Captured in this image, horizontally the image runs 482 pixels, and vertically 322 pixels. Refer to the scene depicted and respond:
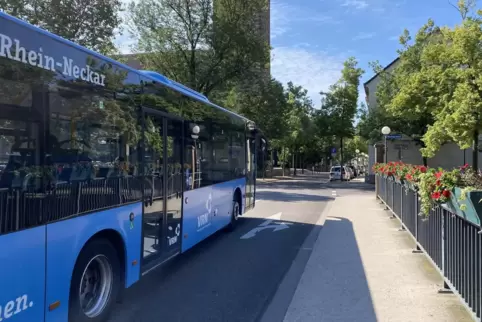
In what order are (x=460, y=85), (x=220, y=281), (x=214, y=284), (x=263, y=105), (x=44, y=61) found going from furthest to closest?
1. (x=263, y=105)
2. (x=460, y=85)
3. (x=220, y=281)
4. (x=214, y=284)
5. (x=44, y=61)

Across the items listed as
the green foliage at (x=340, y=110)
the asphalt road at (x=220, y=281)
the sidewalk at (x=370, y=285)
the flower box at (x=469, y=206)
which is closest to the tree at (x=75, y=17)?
the asphalt road at (x=220, y=281)

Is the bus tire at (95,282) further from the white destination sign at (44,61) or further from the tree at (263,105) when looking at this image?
the tree at (263,105)

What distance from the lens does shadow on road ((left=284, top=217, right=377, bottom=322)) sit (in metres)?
5.02

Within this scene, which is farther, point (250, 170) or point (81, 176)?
point (250, 170)

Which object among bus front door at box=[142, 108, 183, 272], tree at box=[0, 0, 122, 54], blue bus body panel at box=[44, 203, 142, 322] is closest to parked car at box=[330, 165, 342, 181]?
tree at box=[0, 0, 122, 54]

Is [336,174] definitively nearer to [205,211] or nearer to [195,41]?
[195,41]

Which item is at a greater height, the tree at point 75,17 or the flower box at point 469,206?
the tree at point 75,17

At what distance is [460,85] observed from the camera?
12125 millimetres

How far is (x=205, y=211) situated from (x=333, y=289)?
128 inches

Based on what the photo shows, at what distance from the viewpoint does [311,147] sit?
233 feet

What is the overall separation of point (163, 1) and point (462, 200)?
27.8 meters

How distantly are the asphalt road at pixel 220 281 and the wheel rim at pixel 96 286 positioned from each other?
394 mm

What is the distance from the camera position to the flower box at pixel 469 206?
3926 mm

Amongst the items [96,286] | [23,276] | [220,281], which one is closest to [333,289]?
[220,281]
